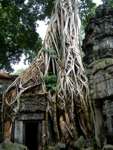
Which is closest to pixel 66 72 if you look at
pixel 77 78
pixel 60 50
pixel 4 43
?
pixel 77 78

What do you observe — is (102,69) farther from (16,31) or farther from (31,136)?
(16,31)

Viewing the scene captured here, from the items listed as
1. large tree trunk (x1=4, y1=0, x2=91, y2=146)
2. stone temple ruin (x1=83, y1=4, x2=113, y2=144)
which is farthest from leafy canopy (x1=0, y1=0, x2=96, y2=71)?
stone temple ruin (x1=83, y1=4, x2=113, y2=144)

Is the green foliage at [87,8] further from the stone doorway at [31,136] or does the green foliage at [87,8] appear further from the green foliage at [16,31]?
the stone doorway at [31,136]

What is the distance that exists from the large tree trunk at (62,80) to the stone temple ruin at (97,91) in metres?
0.30

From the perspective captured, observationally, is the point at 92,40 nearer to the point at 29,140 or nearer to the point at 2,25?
the point at 29,140

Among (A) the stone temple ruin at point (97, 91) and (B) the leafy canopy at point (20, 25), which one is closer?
(A) the stone temple ruin at point (97, 91)

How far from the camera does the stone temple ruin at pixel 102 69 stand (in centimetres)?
457

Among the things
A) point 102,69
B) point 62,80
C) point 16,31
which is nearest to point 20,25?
point 16,31

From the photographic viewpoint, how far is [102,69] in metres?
4.75

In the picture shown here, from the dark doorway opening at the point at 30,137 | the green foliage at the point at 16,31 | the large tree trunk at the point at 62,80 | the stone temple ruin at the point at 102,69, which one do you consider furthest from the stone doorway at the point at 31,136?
the stone temple ruin at the point at 102,69

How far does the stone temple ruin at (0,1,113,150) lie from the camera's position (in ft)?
15.2

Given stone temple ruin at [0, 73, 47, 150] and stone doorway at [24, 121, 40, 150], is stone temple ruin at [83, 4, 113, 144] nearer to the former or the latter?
stone temple ruin at [0, 73, 47, 150]

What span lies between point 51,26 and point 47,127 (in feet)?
13.5

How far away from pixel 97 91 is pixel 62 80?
4258 mm
